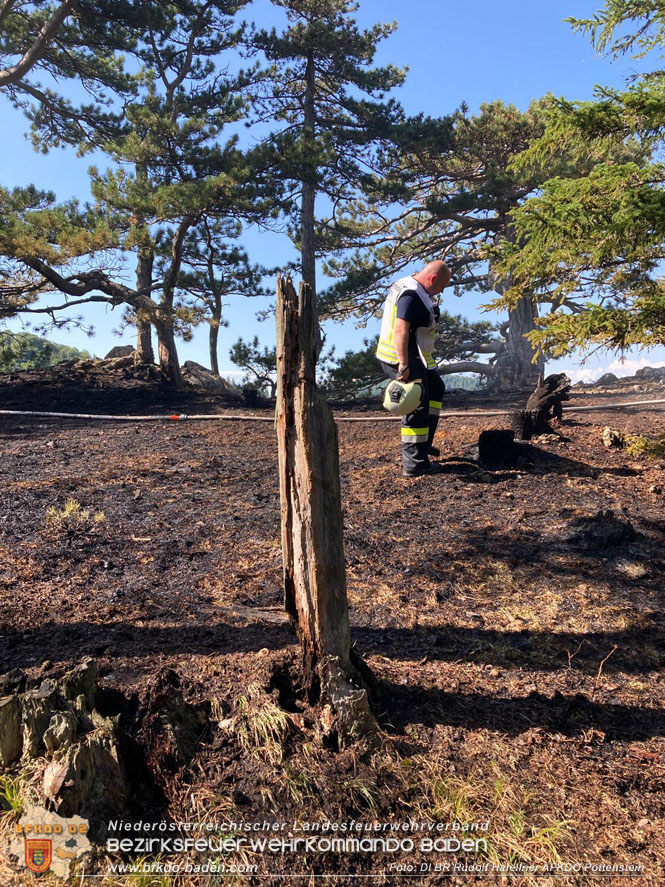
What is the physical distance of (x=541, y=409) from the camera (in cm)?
713

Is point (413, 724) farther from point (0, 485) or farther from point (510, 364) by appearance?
point (510, 364)

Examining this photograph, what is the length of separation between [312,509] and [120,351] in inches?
631

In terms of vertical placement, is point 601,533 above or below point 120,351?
below

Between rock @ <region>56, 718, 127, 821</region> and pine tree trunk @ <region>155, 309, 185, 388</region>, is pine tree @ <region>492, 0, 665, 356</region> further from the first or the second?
pine tree trunk @ <region>155, 309, 185, 388</region>

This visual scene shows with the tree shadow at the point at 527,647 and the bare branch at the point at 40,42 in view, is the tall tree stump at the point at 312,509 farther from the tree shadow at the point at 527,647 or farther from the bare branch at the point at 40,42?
the bare branch at the point at 40,42

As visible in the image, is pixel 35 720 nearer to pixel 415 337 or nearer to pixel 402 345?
pixel 402 345

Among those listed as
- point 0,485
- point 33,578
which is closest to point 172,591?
point 33,578

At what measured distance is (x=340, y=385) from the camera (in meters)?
15.1

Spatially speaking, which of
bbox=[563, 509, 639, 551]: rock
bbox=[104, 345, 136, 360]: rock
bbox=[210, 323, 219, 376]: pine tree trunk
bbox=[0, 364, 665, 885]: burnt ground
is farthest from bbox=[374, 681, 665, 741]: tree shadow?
bbox=[104, 345, 136, 360]: rock

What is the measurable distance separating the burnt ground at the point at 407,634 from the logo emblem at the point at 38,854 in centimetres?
7

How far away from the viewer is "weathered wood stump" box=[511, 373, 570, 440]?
6961 millimetres

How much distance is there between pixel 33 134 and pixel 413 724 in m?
18.1

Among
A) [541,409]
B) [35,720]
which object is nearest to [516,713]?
[35,720]

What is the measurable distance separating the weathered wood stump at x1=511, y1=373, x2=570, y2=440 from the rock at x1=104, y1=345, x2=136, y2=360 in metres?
12.8
